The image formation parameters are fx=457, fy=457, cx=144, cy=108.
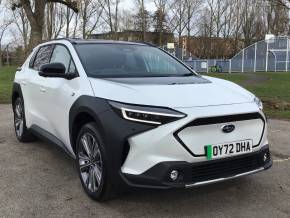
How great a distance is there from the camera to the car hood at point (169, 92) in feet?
13.6

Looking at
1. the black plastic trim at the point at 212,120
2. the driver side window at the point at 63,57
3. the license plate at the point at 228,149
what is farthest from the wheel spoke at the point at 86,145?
the license plate at the point at 228,149

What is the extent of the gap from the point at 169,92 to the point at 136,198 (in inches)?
45.8

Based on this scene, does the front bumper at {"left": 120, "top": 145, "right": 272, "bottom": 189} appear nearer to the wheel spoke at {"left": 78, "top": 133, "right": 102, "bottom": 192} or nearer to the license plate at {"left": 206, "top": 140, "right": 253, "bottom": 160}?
the license plate at {"left": 206, "top": 140, "right": 253, "bottom": 160}

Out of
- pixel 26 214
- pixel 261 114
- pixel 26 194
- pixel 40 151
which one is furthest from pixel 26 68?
pixel 261 114

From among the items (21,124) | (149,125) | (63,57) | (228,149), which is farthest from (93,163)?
(21,124)

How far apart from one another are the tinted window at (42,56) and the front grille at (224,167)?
3.15 m

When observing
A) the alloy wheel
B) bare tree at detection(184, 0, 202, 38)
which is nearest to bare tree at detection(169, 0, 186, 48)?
bare tree at detection(184, 0, 202, 38)

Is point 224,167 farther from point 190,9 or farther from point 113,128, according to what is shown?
point 190,9

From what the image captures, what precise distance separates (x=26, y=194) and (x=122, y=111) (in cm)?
156

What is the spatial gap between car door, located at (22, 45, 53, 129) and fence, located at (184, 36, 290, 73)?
123 feet

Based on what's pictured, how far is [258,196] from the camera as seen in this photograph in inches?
187

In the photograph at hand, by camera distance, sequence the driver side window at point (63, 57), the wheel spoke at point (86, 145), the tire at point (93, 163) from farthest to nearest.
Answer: the driver side window at point (63, 57) < the wheel spoke at point (86, 145) < the tire at point (93, 163)

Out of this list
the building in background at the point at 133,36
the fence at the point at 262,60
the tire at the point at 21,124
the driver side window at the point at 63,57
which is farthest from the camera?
the building in background at the point at 133,36

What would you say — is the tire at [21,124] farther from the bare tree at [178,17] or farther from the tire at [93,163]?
the bare tree at [178,17]
